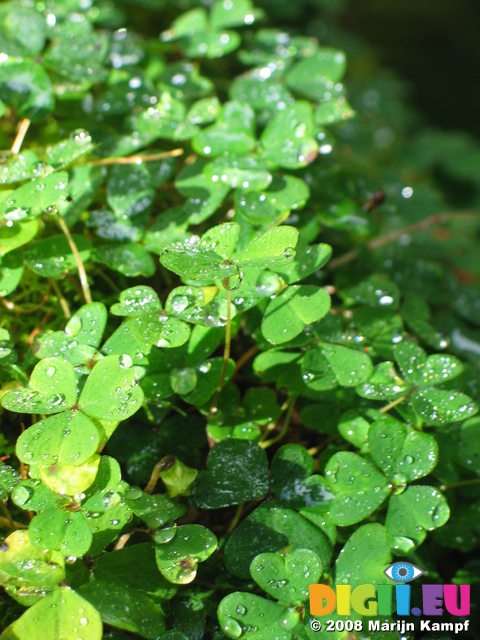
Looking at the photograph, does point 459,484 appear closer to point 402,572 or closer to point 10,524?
point 402,572

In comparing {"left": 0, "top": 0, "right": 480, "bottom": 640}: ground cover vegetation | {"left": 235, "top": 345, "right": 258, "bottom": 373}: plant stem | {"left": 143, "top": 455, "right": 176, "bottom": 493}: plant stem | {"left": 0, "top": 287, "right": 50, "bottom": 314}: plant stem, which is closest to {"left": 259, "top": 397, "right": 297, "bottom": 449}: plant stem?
{"left": 0, "top": 0, "right": 480, "bottom": 640}: ground cover vegetation

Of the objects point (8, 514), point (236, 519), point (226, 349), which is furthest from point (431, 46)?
point (8, 514)

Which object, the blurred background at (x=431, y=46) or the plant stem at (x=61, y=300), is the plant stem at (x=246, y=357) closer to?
the plant stem at (x=61, y=300)

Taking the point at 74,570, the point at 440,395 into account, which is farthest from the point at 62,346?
the point at 440,395

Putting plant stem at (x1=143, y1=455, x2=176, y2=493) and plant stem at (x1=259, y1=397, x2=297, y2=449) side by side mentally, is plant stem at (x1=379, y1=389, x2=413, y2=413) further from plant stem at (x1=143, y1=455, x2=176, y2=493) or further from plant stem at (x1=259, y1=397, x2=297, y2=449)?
plant stem at (x1=143, y1=455, x2=176, y2=493)

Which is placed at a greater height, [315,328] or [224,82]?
[224,82]

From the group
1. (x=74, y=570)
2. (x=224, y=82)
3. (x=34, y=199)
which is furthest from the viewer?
(x=224, y=82)

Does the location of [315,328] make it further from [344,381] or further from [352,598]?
[352,598]

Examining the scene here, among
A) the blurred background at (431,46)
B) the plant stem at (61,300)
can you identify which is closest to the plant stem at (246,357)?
the plant stem at (61,300)
